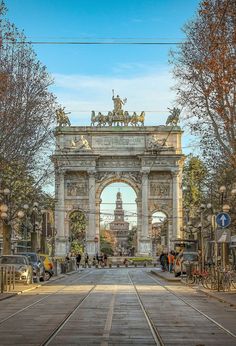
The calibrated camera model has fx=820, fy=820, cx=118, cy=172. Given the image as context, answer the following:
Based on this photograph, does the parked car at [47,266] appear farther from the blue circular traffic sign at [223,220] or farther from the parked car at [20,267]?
the blue circular traffic sign at [223,220]

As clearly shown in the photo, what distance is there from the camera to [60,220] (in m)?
103

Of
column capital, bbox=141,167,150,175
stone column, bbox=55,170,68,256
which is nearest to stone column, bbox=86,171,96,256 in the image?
stone column, bbox=55,170,68,256

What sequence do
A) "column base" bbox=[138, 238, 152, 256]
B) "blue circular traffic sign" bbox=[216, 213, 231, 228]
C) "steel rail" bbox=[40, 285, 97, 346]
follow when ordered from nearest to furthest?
"steel rail" bbox=[40, 285, 97, 346] → "blue circular traffic sign" bbox=[216, 213, 231, 228] → "column base" bbox=[138, 238, 152, 256]

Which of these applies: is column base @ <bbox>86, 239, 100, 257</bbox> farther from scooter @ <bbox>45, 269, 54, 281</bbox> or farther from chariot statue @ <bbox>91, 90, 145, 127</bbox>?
scooter @ <bbox>45, 269, 54, 281</bbox>

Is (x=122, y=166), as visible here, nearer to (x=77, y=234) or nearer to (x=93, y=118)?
(x=93, y=118)

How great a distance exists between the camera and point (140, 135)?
104m

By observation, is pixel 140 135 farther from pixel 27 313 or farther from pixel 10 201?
pixel 27 313

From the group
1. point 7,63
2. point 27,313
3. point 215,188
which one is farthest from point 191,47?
point 215,188

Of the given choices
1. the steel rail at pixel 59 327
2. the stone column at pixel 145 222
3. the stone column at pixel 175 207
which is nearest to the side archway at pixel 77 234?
the stone column at pixel 145 222

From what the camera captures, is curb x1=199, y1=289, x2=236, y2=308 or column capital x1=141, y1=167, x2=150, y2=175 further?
column capital x1=141, y1=167, x2=150, y2=175

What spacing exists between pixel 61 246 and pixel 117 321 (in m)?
83.5

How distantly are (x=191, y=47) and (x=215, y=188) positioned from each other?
27661mm

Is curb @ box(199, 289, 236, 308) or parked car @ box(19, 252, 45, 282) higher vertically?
parked car @ box(19, 252, 45, 282)

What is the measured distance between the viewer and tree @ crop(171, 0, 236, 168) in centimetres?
2583
